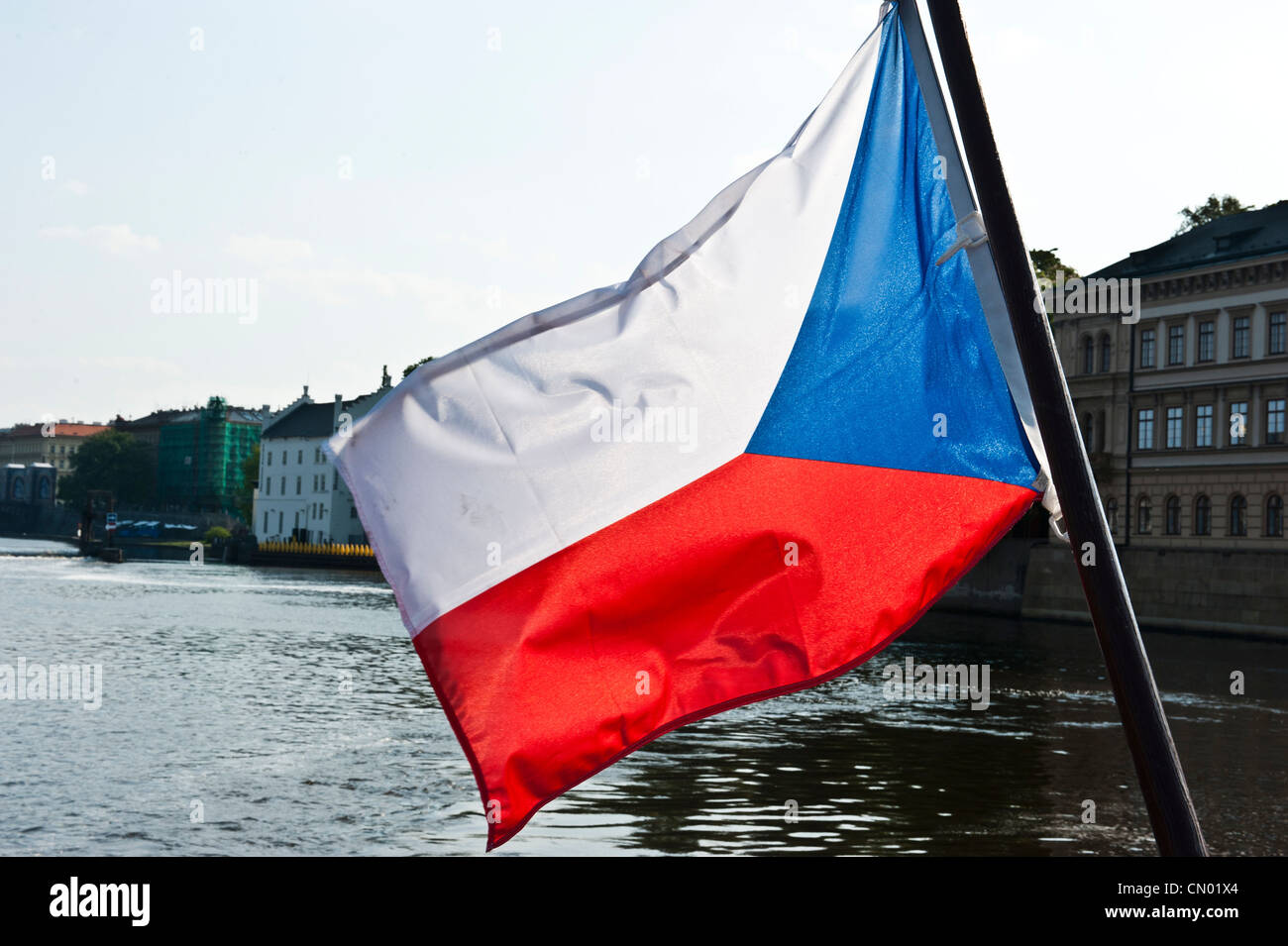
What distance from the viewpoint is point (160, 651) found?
3216cm

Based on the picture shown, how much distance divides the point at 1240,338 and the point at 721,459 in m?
56.9

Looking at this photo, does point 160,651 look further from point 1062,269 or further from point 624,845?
point 1062,269

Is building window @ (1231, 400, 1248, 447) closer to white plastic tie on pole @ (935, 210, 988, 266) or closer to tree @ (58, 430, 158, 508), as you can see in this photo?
white plastic tie on pole @ (935, 210, 988, 266)

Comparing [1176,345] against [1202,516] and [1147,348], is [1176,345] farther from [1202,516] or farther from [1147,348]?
[1202,516]

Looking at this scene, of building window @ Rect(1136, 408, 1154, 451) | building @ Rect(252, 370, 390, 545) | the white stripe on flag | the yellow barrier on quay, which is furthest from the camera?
building @ Rect(252, 370, 390, 545)

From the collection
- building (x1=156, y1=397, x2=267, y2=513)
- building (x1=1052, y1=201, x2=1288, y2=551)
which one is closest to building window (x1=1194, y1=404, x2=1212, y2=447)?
building (x1=1052, y1=201, x2=1288, y2=551)

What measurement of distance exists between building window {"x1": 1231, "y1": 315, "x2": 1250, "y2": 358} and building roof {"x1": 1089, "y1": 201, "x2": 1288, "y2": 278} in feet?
7.84

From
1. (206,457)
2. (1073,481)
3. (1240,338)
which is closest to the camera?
(1073,481)

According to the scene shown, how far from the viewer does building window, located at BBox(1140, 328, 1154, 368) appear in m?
59.9

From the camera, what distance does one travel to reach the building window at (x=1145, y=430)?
59.9 metres

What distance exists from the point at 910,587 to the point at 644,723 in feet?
2.60

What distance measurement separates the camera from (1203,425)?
187 feet

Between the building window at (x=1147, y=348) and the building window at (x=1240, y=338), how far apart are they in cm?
436

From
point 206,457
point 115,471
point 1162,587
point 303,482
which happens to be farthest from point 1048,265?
point 115,471
